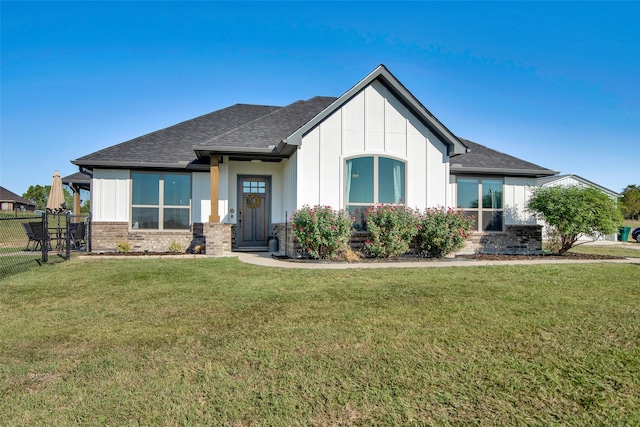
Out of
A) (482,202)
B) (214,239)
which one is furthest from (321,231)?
(482,202)

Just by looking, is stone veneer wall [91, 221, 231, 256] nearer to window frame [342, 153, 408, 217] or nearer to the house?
the house

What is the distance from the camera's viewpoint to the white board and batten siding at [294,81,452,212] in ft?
34.9

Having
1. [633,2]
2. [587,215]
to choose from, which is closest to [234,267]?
[587,215]

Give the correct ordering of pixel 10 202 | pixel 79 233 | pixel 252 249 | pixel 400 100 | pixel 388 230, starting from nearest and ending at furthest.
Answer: pixel 388 230 → pixel 400 100 → pixel 79 233 → pixel 252 249 → pixel 10 202

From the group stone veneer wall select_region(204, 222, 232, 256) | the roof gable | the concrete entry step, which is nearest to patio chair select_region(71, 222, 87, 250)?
stone veneer wall select_region(204, 222, 232, 256)

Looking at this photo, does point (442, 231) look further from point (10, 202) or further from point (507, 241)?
point (10, 202)

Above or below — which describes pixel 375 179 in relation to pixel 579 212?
above

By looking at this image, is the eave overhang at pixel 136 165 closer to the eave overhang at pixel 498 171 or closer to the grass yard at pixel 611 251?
the eave overhang at pixel 498 171

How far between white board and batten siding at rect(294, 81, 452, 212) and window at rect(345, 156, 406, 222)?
0.61 ft

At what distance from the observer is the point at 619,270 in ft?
27.0

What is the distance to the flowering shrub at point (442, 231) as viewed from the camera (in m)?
10.4

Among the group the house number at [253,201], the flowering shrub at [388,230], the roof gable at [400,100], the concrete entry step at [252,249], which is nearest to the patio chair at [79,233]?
the concrete entry step at [252,249]

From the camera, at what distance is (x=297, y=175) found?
10.5 meters

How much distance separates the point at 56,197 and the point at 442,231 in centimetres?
1403
